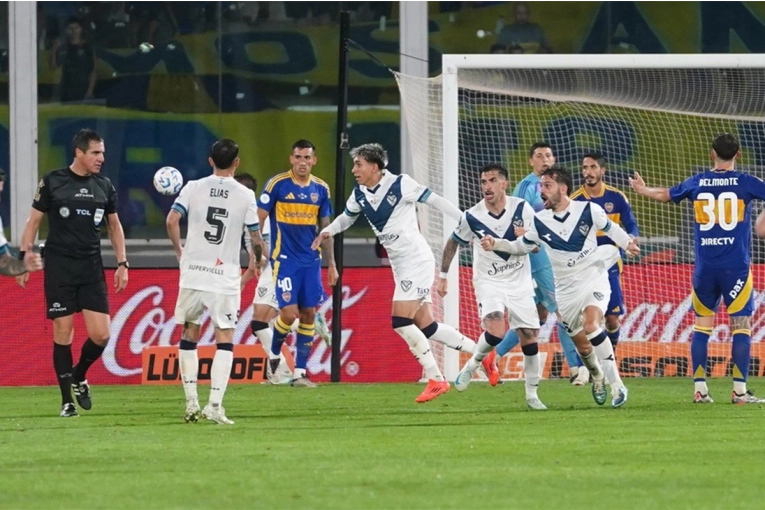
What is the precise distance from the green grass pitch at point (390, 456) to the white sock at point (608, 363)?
0.22 metres

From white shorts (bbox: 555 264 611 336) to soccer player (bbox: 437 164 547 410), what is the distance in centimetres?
26

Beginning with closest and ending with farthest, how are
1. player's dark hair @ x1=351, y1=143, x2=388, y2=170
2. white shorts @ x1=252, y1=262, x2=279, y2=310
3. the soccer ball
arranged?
player's dark hair @ x1=351, y1=143, x2=388, y2=170 → white shorts @ x1=252, y1=262, x2=279, y2=310 → the soccer ball

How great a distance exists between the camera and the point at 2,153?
20891 millimetres

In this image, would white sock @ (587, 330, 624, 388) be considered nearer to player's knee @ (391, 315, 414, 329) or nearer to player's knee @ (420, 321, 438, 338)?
player's knee @ (391, 315, 414, 329)

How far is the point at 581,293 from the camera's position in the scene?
12.1 metres

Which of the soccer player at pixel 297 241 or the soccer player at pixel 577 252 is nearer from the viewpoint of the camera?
the soccer player at pixel 577 252

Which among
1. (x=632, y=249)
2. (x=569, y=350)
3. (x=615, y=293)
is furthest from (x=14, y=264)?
(x=569, y=350)

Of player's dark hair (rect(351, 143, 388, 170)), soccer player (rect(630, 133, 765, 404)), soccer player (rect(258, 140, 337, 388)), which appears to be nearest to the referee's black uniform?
player's dark hair (rect(351, 143, 388, 170))

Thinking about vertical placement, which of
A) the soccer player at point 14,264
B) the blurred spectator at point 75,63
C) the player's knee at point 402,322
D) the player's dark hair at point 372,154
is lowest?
the player's knee at point 402,322

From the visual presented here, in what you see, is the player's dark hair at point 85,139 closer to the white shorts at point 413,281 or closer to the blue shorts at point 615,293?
the white shorts at point 413,281

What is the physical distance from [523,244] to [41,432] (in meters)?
4.25

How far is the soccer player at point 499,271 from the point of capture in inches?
477

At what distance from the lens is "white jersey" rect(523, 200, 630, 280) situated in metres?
12.0

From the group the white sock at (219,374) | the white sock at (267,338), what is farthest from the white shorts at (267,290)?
the white sock at (219,374)
